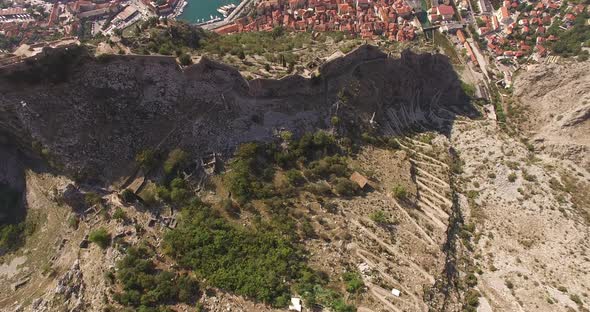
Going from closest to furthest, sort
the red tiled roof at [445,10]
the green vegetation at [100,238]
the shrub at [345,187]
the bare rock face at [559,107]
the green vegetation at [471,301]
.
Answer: the green vegetation at [100,238] → the green vegetation at [471,301] → the shrub at [345,187] → the bare rock face at [559,107] → the red tiled roof at [445,10]

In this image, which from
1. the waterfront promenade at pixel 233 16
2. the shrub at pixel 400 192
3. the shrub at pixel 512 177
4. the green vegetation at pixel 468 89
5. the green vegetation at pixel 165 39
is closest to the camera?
the shrub at pixel 400 192

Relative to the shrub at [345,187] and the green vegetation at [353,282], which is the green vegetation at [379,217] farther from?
A: the green vegetation at [353,282]

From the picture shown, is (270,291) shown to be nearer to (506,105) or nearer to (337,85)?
(337,85)

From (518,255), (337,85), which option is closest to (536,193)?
(518,255)

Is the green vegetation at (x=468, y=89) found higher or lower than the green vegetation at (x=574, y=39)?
lower

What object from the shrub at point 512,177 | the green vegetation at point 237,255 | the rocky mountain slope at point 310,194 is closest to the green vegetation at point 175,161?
the rocky mountain slope at point 310,194

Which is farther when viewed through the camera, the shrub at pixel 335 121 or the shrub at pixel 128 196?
the shrub at pixel 335 121

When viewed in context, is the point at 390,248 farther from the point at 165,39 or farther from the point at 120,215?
the point at 165,39
